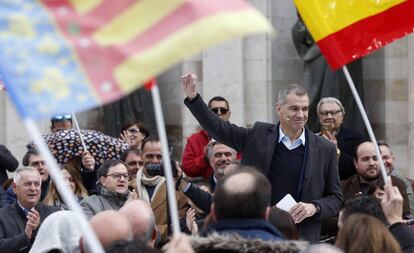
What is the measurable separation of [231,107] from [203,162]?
12.3 ft

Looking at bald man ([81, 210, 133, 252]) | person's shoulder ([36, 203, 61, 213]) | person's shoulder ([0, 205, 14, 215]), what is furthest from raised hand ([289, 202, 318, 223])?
bald man ([81, 210, 133, 252])

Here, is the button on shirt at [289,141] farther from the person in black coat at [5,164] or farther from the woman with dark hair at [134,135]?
the person in black coat at [5,164]

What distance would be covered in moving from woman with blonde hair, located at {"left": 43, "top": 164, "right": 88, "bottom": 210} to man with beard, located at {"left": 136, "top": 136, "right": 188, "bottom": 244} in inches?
21.3

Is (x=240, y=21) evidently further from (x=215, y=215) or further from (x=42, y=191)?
(x=42, y=191)

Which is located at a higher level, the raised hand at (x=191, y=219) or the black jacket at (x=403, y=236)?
the black jacket at (x=403, y=236)

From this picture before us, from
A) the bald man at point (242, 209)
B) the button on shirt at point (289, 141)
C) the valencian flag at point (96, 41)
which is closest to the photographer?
the valencian flag at point (96, 41)

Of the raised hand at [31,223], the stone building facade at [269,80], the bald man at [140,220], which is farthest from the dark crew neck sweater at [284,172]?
the stone building facade at [269,80]

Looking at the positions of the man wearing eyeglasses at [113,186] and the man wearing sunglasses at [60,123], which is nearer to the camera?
the man wearing eyeglasses at [113,186]

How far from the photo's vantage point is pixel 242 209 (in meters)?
5.71

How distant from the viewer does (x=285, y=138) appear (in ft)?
30.0

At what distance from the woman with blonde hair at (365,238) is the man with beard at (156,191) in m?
3.73

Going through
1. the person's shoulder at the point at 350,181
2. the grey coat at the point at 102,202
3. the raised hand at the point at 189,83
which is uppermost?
the raised hand at the point at 189,83

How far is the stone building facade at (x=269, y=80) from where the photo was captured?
15.4 meters

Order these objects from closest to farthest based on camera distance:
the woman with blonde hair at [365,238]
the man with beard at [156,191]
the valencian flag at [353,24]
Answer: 1. the woman with blonde hair at [365,238]
2. the valencian flag at [353,24]
3. the man with beard at [156,191]
